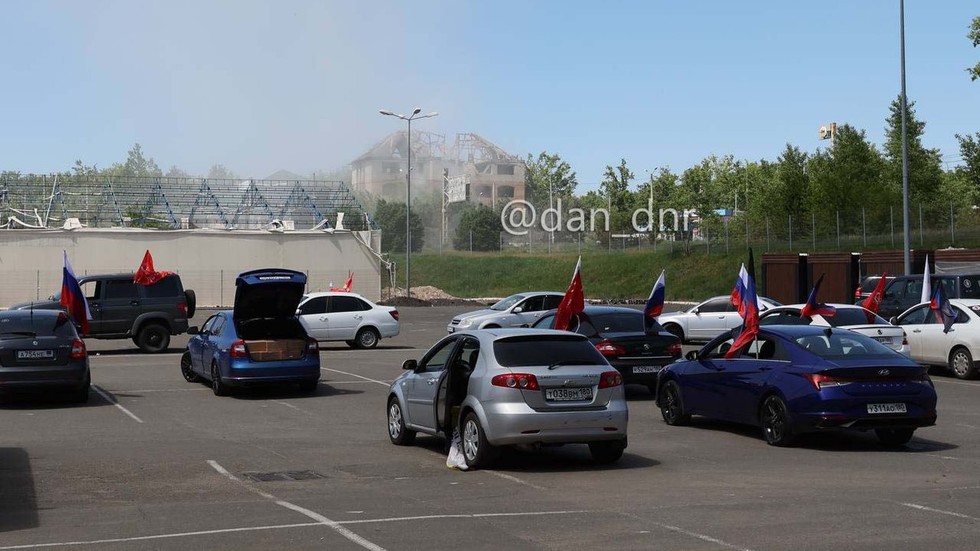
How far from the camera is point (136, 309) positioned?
103 ft

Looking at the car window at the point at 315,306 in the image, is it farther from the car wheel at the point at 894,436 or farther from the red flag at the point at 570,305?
the car wheel at the point at 894,436

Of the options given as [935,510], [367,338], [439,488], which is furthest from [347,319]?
[935,510]

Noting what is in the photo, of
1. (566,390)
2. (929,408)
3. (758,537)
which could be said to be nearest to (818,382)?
(929,408)

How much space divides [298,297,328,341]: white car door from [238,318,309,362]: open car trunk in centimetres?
1139

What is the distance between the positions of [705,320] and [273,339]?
657 inches

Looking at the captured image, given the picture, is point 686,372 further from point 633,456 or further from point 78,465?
point 78,465

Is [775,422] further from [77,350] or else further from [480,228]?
[480,228]

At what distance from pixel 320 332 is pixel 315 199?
4539 centimetres

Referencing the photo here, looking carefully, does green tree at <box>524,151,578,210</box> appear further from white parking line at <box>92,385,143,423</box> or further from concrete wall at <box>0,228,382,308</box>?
white parking line at <box>92,385,143,423</box>

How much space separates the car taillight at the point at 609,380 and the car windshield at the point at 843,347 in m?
2.98

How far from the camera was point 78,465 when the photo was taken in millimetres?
13094

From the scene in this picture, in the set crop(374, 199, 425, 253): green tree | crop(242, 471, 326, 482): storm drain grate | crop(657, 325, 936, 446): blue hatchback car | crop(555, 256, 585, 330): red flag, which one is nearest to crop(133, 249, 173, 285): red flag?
crop(555, 256, 585, 330): red flag

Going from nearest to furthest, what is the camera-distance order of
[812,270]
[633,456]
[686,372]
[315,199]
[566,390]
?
[566,390] → [633,456] → [686,372] → [812,270] → [315,199]

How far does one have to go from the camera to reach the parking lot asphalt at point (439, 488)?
29.1 ft
